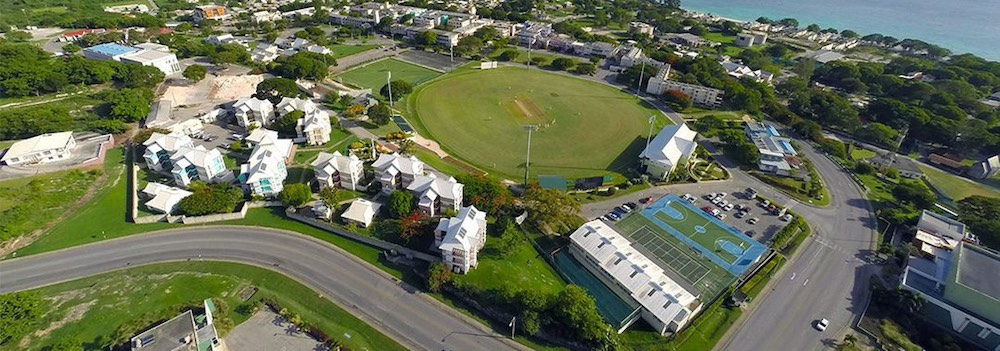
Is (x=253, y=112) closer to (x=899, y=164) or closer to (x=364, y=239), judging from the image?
(x=364, y=239)

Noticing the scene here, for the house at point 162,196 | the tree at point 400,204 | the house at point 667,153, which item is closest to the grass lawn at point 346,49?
the house at point 162,196

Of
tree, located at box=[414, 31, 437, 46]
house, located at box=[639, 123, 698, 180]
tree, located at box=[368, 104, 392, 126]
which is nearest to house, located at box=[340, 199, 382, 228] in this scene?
tree, located at box=[368, 104, 392, 126]

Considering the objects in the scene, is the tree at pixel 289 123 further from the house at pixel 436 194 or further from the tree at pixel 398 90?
the house at pixel 436 194

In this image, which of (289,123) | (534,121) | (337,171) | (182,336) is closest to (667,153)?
(534,121)

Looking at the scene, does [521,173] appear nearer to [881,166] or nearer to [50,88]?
[881,166]

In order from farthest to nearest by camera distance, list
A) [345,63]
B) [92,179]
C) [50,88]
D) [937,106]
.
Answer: [345,63]
[937,106]
[50,88]
[92,179]

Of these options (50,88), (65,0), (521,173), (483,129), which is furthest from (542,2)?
(65,0)

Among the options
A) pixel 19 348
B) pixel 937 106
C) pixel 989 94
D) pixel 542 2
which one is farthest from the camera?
pixel 542 2
